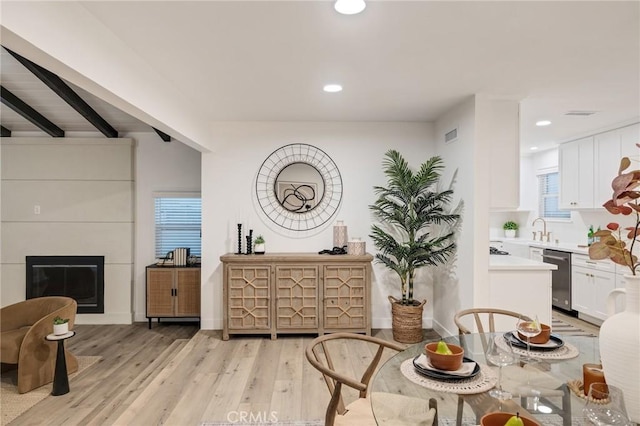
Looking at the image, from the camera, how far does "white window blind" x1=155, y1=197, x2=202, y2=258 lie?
17.0 ft

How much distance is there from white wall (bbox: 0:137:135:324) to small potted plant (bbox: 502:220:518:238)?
6.40 m

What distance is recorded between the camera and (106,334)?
4621 millimetres

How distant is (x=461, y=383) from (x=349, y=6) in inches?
73.4

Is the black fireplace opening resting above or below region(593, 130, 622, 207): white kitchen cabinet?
below

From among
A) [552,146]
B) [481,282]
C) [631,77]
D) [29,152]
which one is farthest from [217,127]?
[552,146]

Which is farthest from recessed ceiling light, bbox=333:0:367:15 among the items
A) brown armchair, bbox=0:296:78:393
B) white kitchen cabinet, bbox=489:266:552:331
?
brown armchair, bbox=0:296:78:393

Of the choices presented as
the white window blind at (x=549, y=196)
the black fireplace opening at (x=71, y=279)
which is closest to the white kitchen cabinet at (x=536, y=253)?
the white window blind at (x=549, y=196)

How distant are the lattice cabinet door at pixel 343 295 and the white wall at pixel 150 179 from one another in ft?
8.03

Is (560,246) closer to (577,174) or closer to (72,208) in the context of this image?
(577,174)

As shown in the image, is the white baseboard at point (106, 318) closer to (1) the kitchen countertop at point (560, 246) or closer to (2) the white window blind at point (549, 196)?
(1) the kitchen countertop at point (560, 246)

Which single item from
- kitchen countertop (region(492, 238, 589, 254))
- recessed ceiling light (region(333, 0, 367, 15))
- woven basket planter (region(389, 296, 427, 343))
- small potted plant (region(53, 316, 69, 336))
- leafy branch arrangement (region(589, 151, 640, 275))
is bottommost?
woven basket planter (region(389, 296, 427, 343))

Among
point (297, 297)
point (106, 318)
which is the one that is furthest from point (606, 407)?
point (106, 318)

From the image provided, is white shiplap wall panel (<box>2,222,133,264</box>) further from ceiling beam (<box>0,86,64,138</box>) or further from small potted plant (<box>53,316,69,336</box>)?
small potted plant (<box>53,316,69,336</box>)

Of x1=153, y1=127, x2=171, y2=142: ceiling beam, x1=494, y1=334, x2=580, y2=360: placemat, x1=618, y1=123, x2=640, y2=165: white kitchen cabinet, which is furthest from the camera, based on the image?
x1=153, y1=127, x2=171, y2=142: ceiling beam
